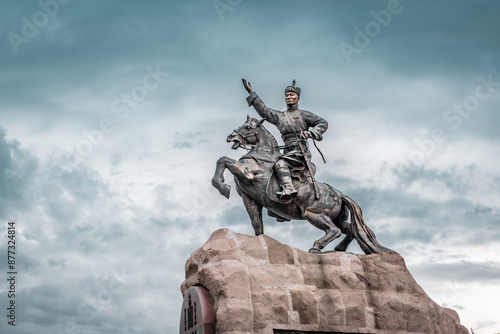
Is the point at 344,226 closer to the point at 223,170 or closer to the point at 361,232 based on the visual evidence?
the point at 361,232

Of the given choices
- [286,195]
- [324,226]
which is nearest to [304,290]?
[324,226]

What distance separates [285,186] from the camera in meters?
11.9

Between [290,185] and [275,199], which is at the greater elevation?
[290,185]

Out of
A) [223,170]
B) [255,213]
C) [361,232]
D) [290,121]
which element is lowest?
[361,232]

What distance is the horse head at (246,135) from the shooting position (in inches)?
497

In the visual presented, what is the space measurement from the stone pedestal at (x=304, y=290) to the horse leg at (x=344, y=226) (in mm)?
1192

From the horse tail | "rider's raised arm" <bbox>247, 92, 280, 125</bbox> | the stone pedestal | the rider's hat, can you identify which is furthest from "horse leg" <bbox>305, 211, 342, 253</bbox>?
the rider's hat

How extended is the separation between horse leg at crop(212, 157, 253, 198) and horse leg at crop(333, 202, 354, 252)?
2034 millimetres

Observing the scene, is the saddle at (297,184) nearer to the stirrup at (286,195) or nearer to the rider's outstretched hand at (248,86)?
the stirrup at (286,195)

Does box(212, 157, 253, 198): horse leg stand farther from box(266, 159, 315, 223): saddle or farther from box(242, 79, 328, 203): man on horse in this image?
box(242, 79, 328, 203): man on horse

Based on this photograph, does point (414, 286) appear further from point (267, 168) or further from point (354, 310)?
point (267, 168)

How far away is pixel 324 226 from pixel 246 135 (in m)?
2.32

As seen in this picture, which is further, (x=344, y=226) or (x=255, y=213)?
(x=344, y=226)

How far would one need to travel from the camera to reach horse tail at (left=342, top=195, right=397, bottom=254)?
1200 centimetres
